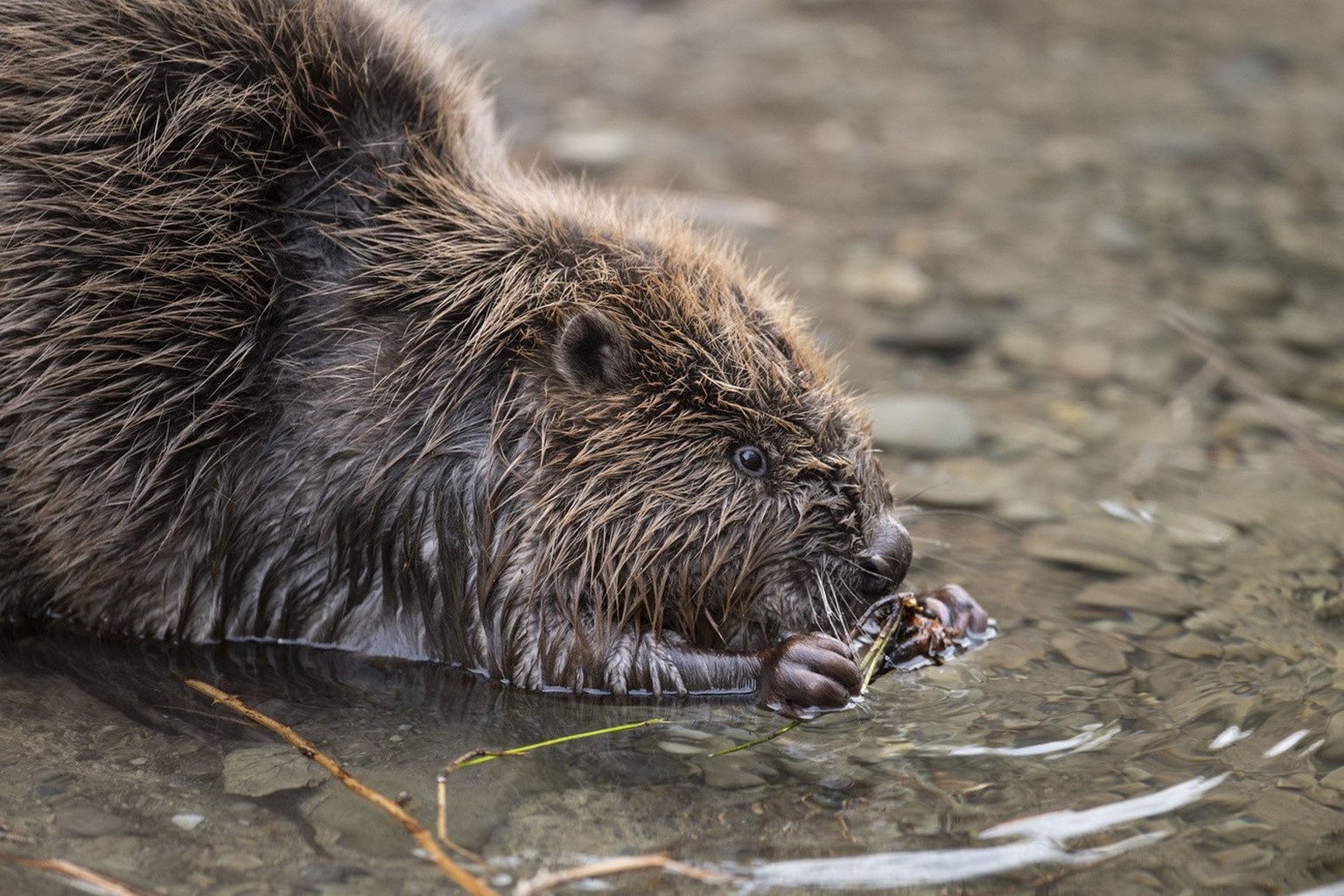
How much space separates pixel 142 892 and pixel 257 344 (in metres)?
1.47

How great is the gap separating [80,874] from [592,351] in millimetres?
1670

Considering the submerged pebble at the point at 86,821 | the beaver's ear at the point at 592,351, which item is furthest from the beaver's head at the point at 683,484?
the submerged pebble at the point at 86,821

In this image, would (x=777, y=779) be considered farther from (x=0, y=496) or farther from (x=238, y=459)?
(x=0, y=496)

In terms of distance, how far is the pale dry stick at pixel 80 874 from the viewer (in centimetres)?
264

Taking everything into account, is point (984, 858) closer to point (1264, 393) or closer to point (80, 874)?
point (80, 874)

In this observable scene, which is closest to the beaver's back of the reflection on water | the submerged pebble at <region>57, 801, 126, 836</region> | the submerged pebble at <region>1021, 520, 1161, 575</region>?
the submerged pebble at <region>57, 801, 126, 836</region>

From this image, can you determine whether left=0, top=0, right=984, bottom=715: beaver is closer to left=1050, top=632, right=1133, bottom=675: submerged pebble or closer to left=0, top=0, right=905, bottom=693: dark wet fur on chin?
left=0, top=0, right=905, bottom=693: dark wet fur on chin

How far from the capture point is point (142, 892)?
2668mm

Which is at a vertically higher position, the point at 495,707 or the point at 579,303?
the point at 579,303

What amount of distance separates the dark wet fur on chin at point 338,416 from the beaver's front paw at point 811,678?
0.11 metres

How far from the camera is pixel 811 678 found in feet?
11.2

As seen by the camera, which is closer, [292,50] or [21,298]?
[21,298]

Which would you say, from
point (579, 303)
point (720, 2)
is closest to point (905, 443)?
point (579, 303)

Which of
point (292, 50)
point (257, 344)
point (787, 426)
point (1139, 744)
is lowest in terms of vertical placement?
point (1139, 744)
